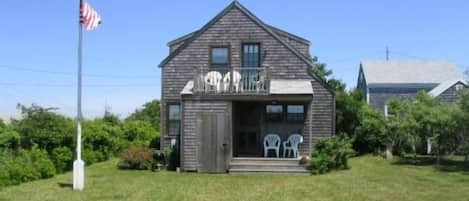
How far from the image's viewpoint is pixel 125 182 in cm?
1588

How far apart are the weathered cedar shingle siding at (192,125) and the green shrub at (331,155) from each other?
11.8ft

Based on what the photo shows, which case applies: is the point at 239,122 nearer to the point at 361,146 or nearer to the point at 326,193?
the point at 361,146

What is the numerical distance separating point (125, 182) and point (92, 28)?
179 inches

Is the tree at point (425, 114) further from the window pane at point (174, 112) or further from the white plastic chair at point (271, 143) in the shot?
the window pane at point (174, 112)

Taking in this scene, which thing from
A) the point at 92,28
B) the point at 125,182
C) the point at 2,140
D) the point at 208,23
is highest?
the point at 208,23

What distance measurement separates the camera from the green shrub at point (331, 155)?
18.7 m

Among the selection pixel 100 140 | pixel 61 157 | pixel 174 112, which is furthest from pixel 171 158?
pixel 100 140

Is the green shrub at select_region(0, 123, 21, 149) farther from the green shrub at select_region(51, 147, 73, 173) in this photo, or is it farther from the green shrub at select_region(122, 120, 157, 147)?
the green shrub at select_region(122, 120, 157, 147)

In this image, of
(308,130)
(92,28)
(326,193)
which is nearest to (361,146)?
(308,130)

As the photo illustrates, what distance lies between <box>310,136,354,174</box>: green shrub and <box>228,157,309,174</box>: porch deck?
0.46 m

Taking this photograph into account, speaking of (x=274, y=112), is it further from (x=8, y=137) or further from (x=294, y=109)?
(x=8, y=137)

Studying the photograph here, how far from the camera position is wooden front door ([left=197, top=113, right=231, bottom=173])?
19188mm

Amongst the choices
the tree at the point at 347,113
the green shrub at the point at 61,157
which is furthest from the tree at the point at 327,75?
the green shrub at the point at 61,157

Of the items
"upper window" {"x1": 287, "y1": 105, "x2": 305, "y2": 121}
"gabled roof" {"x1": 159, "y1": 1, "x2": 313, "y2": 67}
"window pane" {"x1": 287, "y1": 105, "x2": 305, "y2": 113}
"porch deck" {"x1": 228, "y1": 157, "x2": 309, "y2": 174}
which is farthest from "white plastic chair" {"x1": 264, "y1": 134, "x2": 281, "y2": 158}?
"gabled roof" {"x1": 159, "y1": 1, "x2": 313, "y2": 67}
